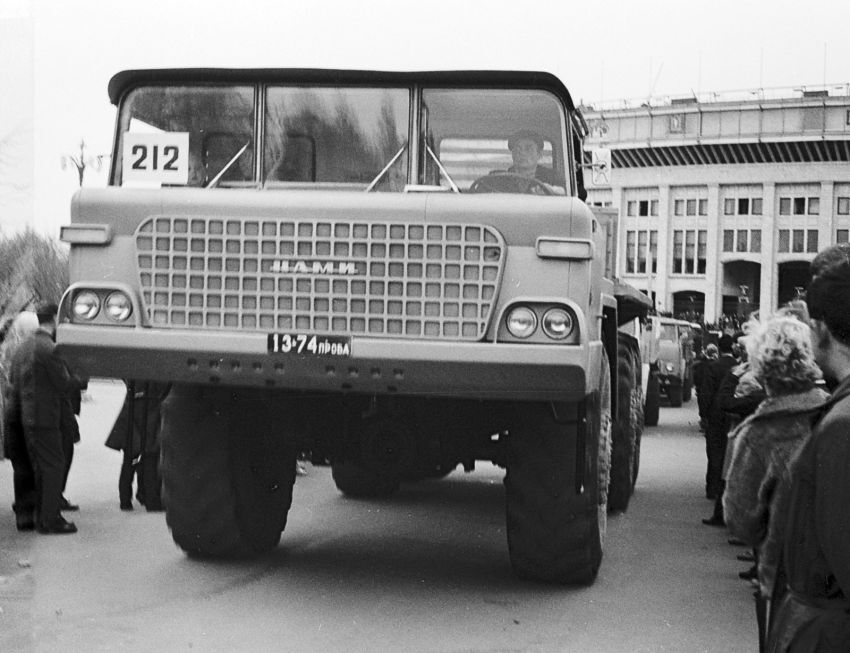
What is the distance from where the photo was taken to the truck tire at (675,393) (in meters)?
34.2

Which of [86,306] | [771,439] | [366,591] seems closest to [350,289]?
[86,306]

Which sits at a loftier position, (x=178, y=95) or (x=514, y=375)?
(x=178, y=95)

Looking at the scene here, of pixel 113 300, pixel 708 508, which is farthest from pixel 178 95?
pixel 708 508

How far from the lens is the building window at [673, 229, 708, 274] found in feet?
323

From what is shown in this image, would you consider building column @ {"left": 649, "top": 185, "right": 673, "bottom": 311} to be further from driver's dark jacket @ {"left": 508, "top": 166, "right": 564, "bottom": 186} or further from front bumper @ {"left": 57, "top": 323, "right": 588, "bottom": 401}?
front bumper @ {"left": 57, "top": 323, "right": 588, "bottom": 401}

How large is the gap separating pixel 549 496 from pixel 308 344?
5.54ft

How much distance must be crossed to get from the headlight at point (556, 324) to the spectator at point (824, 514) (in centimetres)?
370

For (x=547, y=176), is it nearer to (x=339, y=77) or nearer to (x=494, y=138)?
(x=494, y=138)

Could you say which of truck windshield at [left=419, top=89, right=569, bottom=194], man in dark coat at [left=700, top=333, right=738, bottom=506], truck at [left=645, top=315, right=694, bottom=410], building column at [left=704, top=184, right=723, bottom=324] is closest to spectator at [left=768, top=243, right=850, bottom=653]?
truck windshield at [left=419, top=89, right=569, bottom=194]

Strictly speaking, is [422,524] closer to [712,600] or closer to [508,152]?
[712,600]

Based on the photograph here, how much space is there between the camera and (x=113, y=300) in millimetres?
7441

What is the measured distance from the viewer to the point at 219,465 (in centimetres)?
832

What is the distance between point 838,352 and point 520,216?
3.94m

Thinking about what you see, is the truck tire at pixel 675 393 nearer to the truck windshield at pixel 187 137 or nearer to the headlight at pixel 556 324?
the truck windshield at pixel 187 137
